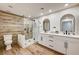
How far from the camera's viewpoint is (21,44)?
2.12 metres

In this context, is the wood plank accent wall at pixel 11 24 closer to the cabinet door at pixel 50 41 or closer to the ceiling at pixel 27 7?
the ceiling at pixel 27 7

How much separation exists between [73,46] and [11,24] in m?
1.47

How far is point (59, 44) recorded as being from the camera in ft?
6.75

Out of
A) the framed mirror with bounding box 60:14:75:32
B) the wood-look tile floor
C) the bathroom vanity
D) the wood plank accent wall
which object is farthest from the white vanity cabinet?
the wood plank accent wall

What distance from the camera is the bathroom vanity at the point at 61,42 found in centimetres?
192

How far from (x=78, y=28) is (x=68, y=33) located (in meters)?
0.23

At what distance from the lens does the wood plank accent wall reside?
6.51ft

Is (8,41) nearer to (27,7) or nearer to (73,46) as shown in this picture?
(27,7)

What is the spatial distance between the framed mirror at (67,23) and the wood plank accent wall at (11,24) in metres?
0.94

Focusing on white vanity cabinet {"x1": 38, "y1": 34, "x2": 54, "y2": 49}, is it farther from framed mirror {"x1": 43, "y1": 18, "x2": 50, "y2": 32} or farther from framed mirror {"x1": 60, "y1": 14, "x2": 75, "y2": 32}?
framed mirror {"x1": 60, "y1": 14, "x2": 75, "y2": 32}

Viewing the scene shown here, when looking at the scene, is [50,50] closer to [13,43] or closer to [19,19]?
[13,43]

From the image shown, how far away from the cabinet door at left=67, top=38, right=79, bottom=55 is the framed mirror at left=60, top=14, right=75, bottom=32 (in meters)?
0.24

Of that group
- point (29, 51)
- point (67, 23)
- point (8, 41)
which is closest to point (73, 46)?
point (67, 23)
